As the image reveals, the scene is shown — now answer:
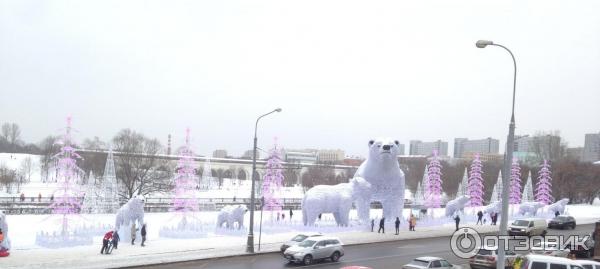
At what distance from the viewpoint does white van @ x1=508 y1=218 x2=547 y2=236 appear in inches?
1364

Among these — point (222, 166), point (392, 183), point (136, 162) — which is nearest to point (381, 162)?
point (392, 183)

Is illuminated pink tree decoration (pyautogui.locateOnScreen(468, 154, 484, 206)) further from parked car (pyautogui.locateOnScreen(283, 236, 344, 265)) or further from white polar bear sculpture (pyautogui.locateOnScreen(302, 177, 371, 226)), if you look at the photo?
parked car (pyautogui.locateOnScreen(283, 236, 344, 265))

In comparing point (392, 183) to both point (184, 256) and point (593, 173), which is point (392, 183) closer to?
point (184, 256)

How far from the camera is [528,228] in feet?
114

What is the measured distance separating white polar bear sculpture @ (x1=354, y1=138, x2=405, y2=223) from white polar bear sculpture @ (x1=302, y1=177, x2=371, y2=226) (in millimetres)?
1018

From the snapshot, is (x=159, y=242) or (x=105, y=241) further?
(x=159, y=242)

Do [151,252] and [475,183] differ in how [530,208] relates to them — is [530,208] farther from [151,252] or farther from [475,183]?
[151,252]

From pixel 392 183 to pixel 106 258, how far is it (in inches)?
756

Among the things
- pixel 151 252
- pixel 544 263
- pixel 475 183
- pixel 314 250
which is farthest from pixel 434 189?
pixel 544 263

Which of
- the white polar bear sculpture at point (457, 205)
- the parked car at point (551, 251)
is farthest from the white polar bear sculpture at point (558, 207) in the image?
the parked car at point (551, 251)

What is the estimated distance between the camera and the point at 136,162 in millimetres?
58844

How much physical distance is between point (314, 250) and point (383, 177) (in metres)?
13.3

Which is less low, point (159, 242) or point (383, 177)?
point (383, 177)

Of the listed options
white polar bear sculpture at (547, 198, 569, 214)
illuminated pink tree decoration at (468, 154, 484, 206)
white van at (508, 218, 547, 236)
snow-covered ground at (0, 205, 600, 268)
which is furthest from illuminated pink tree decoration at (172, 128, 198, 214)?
white polar bear sculpture at (547, 198, 569, 214)
